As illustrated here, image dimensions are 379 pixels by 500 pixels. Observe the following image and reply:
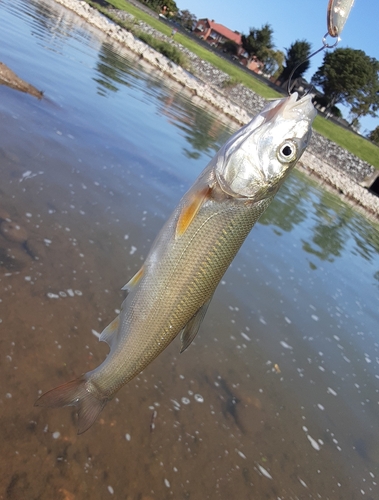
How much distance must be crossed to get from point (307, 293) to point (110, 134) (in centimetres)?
538

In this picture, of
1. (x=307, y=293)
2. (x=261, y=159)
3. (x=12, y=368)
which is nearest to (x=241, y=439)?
(x=12, y=368)

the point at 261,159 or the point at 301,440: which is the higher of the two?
the point at 261,159

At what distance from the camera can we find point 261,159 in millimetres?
2574

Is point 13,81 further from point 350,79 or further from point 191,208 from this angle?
point 350,79

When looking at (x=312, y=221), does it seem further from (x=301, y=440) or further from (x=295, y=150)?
(x=295, y=150)

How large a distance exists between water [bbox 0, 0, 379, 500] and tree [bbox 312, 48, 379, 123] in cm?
6880

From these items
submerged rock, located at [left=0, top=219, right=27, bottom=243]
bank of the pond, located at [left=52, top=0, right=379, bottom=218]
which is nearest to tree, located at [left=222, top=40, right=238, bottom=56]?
bank of the pond, located at [left=52, top=0, right=379, bottom=218]

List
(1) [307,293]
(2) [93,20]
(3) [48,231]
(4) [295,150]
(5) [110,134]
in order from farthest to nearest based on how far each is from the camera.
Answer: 1. (2) [93,20]
2. (5) [110,134]
3. (1) [307,293]
4. (3) [48,231]
5. (4) [295,150]

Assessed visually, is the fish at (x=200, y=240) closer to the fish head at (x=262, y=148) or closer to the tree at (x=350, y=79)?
the fish head at (x=262, y=148)

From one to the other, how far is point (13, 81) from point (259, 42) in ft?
310

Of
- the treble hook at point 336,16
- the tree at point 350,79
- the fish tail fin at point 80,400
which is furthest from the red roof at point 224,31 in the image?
the fish tail fin at point 80,400

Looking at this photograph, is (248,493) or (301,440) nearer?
(248,493)

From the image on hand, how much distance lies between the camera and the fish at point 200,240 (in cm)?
253

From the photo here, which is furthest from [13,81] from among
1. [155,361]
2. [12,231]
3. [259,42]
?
[259,42]
